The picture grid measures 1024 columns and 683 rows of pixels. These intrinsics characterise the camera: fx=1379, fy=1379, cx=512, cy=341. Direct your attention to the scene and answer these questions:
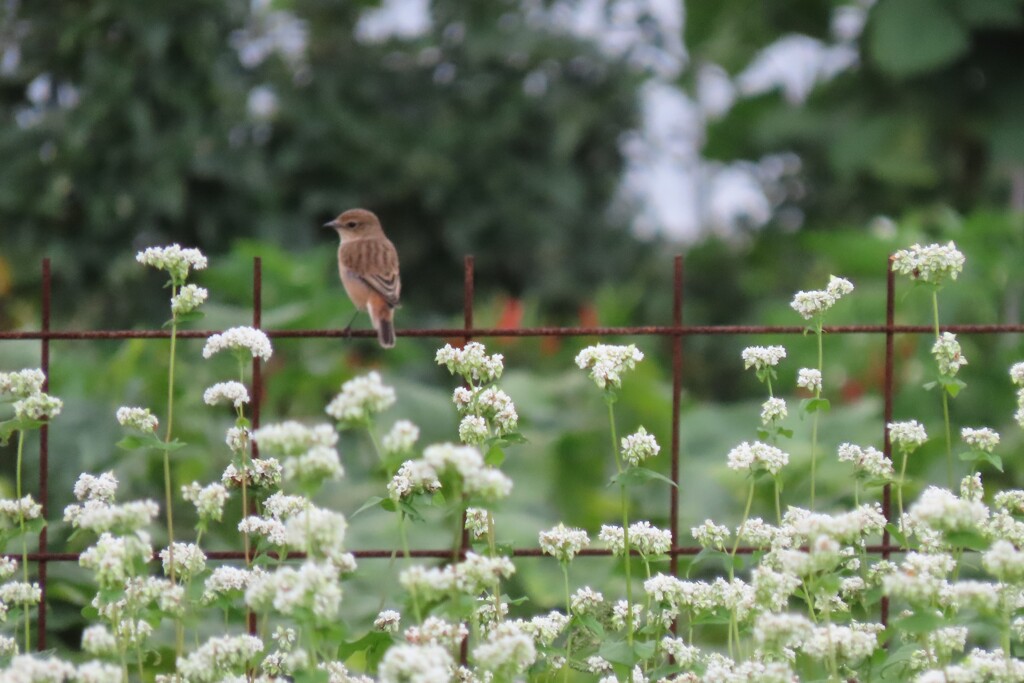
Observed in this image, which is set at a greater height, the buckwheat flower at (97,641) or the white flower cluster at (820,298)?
the white flower cluster at (820,298)

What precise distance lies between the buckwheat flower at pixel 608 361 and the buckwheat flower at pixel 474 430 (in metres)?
0.24

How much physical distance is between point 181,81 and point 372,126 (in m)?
1.68

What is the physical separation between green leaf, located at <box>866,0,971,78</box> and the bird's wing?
7.03 m

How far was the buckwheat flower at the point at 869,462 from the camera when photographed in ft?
8.82

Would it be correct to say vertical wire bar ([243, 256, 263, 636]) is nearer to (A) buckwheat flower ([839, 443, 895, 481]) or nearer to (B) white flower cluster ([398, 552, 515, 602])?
(B) white flower cluster ([398, 552, 515, 602])

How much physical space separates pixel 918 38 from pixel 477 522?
354 inches

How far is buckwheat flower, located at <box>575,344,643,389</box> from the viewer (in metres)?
2.58

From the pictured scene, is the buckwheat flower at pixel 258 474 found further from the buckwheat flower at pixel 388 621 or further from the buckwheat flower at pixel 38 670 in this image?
the buckwheat flower at pixel 38 670

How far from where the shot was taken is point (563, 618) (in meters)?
2.79

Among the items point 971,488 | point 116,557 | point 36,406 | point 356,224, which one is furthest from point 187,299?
point 356,224

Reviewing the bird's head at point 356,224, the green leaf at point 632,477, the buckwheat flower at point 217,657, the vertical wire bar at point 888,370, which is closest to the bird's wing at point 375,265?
the bird's head at point 356,224

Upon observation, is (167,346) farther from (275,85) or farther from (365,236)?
(275,85)

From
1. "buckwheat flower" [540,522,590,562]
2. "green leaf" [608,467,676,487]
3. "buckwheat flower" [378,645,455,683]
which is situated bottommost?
"buckwheat flower" [378,645,455,683]

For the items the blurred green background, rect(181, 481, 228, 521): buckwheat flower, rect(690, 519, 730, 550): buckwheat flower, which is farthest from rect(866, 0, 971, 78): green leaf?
rect(181, 481, 228, 521): buckwheat flower
